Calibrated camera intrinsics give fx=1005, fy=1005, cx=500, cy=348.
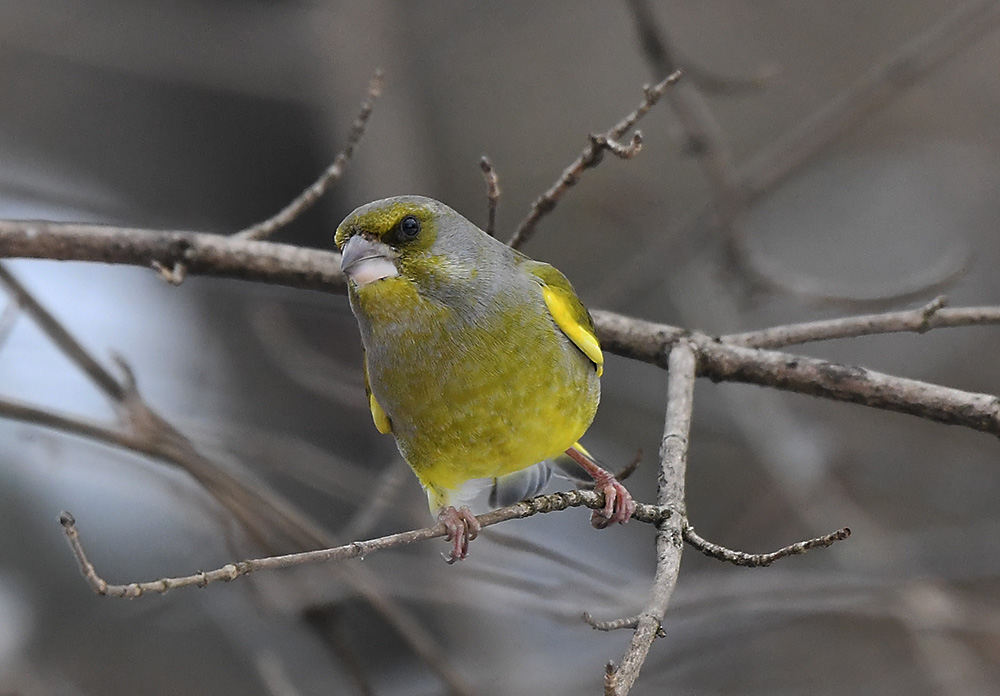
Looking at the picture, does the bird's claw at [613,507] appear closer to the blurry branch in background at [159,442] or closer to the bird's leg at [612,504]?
the bird's leg at [612,504]

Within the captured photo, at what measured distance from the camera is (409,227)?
2.77m

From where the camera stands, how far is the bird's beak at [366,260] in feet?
8.71

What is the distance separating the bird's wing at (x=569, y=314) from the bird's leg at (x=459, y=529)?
596 mm

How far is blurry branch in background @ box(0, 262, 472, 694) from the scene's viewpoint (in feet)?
10.7

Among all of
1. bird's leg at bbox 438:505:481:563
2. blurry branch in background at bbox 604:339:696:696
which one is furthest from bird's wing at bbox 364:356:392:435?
blurry branch in background at bbox 604:339:696:696

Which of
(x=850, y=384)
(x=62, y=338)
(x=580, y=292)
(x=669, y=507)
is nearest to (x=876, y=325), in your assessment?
(x=850, y=384)

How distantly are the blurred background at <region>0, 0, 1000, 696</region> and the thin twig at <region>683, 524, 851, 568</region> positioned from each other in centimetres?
121

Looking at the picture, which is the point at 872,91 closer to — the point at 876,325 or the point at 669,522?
the point at 876,325

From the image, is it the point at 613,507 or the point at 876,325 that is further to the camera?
the point at 876,325

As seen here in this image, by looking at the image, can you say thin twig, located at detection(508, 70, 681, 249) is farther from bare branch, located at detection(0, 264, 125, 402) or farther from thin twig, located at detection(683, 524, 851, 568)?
bare branch, located at detection(0, 264, 125, 402)

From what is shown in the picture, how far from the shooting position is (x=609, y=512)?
2.74m

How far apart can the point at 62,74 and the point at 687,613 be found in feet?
19.2

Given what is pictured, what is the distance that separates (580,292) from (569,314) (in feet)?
14.3

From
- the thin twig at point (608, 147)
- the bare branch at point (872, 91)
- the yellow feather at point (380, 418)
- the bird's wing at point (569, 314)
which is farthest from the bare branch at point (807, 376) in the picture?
the bare branch at point (872, 91)
